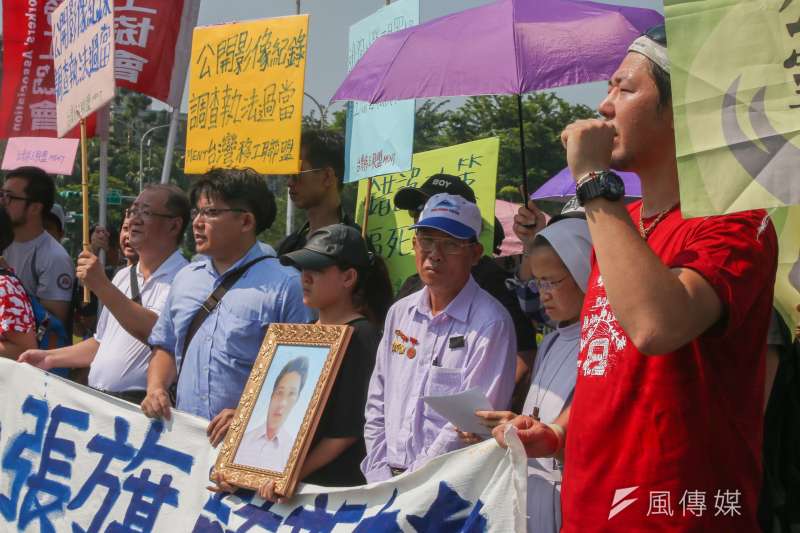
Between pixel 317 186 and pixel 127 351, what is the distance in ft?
4.32

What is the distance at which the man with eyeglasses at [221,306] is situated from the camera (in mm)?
3949

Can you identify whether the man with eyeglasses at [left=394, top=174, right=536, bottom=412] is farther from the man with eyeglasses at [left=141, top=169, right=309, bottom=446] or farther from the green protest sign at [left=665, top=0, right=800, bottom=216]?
the green protest sign at [left=665, top=0, right=800, bottom=216]

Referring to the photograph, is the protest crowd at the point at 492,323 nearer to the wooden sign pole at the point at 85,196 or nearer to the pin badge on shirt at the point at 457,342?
the pin badge on shirt at the point at 457,342

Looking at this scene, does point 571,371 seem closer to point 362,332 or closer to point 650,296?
point 362,332

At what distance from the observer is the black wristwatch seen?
1.93 meters

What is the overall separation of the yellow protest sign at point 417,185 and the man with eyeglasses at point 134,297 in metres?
1.04

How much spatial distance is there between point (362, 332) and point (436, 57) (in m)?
1.16

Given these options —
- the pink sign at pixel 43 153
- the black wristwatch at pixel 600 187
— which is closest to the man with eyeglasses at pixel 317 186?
the pink sign at pixel 43 153

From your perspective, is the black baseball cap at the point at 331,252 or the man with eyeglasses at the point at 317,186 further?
the man with eyeglasses at the point at 317,186

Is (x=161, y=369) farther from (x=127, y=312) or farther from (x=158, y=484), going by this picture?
(x=158, y=484)

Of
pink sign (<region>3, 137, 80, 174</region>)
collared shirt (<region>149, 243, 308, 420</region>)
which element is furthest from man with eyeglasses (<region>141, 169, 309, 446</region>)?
pink sign (<region>3, 137, 80, 174</region>)

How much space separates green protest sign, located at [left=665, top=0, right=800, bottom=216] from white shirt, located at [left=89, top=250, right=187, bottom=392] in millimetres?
3323

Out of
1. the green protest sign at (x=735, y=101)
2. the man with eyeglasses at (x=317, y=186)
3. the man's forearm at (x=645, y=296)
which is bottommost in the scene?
the man's forearm at (x=645, y=296)

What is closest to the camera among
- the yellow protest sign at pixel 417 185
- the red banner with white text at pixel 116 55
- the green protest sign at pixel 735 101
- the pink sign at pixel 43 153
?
the green protest sign at pixel 735 101
